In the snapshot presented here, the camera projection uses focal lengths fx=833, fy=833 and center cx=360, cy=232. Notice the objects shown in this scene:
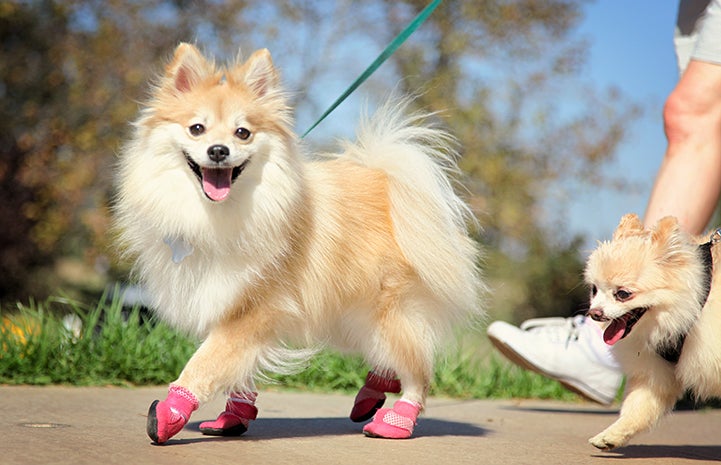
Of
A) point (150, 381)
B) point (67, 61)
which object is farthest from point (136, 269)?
point (67, 61)

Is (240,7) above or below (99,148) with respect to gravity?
above

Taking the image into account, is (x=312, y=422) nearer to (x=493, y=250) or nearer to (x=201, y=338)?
(x=201, y=338)

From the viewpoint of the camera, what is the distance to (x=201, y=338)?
3.44 metres

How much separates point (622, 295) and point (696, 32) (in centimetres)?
195

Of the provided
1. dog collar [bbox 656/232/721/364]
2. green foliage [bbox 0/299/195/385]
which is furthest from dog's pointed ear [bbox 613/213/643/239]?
green foliage [bbox 0/299/195/385]

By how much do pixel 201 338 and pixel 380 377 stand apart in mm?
855

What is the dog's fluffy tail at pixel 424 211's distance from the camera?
3639 millimetres

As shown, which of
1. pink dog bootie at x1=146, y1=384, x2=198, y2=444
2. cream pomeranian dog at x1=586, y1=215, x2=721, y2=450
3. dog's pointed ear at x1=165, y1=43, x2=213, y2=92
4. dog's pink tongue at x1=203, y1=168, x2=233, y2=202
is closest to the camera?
pink dog bootie at x1=146, y1=384, x2=198, y2=444

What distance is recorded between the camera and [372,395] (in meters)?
3.85

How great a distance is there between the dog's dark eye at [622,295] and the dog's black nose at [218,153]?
1.54 meters

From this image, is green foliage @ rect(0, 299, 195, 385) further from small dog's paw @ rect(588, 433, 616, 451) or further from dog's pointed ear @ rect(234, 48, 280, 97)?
small dog's paw @ rect(588, 433, 616, 451)

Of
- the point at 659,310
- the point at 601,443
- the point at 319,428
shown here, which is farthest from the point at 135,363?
the point at 659,310

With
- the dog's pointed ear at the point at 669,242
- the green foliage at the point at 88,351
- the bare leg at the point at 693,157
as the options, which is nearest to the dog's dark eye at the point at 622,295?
the dog's pointed ear at the point at 669,242

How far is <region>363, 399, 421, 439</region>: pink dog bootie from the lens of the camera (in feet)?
11.4
